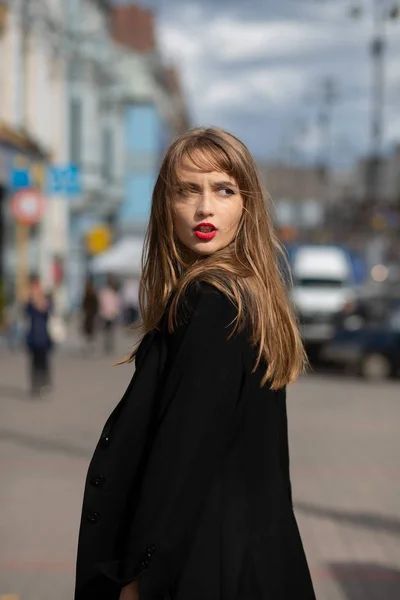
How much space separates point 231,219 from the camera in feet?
8.55

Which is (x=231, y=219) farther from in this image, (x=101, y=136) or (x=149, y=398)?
(x=101, y=136)

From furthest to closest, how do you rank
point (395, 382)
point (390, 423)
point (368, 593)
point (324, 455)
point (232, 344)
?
1. point (395, 382)
2. point (390, 423)
3. point (324, 455)
4. point (368, 593)
5. point (232, 344)

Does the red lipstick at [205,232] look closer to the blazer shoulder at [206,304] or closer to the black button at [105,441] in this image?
the blazer shoulder at [206,304]

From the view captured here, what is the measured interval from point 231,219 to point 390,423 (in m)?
11.0

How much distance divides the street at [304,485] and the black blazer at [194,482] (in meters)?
3.28

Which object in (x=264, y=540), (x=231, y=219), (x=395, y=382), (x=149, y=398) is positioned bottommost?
(x=395, y=382)

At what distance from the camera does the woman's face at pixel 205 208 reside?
258cm

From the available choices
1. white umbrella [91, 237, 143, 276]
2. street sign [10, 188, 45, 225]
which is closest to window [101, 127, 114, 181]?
white umbrella [91, 237, 143, 276]

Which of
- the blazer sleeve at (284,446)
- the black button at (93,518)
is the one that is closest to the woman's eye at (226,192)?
the blazer sleeve at (284,446)

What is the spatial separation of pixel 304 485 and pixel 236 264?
21.4ft

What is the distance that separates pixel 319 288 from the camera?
98.2ft

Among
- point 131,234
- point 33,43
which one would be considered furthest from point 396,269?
point 33,43

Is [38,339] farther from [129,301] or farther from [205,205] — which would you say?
[129,301]

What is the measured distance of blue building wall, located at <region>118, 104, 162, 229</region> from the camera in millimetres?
59219
